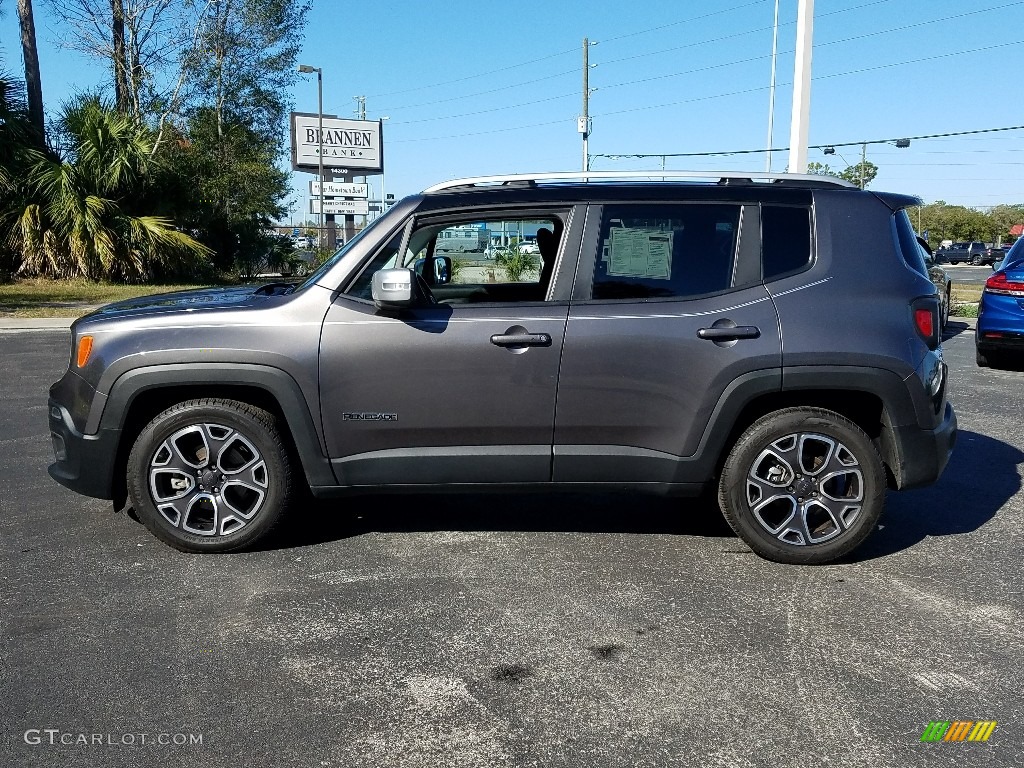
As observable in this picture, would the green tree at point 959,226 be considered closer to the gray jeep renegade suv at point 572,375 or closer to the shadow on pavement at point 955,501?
the shadow on pavement at point 955,501

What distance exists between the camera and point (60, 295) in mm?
20672

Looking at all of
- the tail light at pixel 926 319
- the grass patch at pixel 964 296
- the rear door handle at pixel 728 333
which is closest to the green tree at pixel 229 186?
the grass patch at pixel 964 296

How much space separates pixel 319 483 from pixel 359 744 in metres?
1.74

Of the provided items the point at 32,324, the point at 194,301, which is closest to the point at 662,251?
the point at 194,301

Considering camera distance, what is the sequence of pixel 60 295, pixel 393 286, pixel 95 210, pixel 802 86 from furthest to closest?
pixel 95 210 → pixel 60 295 → pixel 802 86 → pixel 393 286

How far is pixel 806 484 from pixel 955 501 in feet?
5.47

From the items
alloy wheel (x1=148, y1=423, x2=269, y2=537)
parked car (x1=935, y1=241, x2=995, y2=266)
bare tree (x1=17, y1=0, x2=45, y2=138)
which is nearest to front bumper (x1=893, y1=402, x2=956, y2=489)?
alloy wheel (x1=148, y1=423, x2=269, y2=537)

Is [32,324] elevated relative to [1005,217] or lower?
lower

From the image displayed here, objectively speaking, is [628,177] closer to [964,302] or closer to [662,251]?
[662,251]

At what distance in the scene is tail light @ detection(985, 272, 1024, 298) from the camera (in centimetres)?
988

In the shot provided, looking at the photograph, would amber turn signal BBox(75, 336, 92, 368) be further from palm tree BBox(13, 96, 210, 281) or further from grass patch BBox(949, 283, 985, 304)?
grass patch BBox(949, 283, 985, 304)

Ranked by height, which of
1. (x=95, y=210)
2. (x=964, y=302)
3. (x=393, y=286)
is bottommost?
(x=964, y=302)

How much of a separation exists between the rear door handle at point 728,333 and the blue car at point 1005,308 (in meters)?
6.94

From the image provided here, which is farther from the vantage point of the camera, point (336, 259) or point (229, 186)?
point (229, 186)
